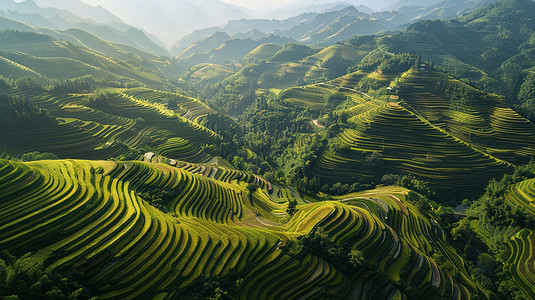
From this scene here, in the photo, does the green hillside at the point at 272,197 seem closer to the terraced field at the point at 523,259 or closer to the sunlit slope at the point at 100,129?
the terraced field at the point at 523,259

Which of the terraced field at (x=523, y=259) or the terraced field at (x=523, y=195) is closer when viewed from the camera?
the terraced field at (x=523, y=259)

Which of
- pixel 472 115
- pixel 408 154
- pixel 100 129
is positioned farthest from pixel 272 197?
pixel 472 115

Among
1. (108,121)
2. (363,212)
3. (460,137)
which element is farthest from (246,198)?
(460,137)

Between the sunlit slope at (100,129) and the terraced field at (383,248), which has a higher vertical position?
the sunlit slope at (100,129)

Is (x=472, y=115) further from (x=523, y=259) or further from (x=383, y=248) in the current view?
(x=383, y=248)

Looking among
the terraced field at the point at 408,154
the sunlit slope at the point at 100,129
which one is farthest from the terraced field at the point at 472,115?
the sunlit slope at the point at 100,129
